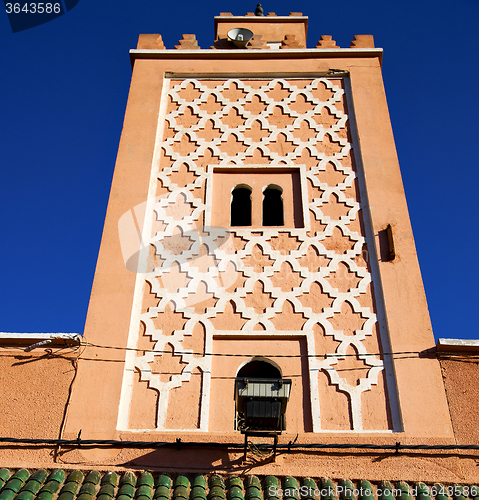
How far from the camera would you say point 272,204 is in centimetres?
689

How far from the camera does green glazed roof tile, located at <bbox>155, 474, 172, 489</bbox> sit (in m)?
4.47

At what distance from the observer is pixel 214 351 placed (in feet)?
18.2

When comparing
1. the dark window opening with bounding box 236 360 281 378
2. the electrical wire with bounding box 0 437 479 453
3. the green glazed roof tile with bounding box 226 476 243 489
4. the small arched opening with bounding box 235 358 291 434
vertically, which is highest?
the dark window opening with bounding box 236 360 281 378

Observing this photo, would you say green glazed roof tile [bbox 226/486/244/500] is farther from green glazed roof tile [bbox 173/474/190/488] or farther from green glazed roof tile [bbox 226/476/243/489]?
green glazed roof tile [bbox 173/474/190/488]

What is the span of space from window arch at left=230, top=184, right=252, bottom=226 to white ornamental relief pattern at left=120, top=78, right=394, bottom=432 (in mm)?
297

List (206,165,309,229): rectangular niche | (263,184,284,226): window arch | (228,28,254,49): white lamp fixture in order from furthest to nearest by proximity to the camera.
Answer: (228,28,254,49): white lamp fixture
(263,184,284,226): window arch
(206,165,309,229): rectangular niche

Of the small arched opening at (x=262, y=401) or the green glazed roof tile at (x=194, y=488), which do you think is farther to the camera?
the small arched opening at (x=262, y=401)

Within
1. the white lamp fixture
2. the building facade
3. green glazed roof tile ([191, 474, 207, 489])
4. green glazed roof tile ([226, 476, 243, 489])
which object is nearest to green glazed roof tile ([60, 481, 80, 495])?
the building facade

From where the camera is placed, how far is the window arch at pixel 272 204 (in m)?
6.74

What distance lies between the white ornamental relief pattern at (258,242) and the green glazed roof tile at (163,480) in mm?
574

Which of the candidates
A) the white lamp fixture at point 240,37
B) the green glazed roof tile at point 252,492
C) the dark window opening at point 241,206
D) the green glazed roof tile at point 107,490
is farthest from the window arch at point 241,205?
the green glazed roof tile at point 107,490

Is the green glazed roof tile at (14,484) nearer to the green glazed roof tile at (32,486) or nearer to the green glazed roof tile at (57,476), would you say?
the green glazed roof tile at (32,486)

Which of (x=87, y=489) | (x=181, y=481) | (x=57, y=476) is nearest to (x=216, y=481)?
(x=181, y=481)

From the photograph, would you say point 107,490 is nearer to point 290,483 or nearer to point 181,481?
point 181,481
